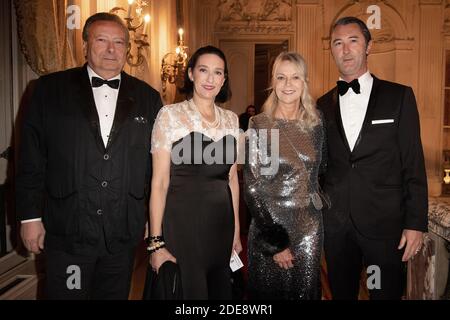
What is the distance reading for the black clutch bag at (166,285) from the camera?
1.88m

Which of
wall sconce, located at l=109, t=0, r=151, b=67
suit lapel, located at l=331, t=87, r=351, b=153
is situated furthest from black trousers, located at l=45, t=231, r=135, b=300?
wall sconce, located at l=109, t=0, r=151, b=67

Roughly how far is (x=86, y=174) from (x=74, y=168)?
0.06 meters

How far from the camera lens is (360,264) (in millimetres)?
2293

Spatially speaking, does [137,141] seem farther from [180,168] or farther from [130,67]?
[130,67]

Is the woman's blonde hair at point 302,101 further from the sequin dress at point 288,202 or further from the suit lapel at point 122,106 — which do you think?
the suit lapel at point 122,106

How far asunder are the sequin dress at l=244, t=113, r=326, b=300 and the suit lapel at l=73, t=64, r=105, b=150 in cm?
82

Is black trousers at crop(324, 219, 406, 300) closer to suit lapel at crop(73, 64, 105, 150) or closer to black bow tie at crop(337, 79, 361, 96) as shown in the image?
black bow tie at crop(337, 79, 361, 96)

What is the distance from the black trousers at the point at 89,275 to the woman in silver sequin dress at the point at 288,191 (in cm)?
76

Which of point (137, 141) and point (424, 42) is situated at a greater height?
point (424, 42)

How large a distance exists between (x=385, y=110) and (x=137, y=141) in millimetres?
1332

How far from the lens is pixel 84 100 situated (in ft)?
6.72

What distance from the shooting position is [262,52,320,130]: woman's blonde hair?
7.43ft

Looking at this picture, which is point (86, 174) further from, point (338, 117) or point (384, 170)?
point (384, 170)
